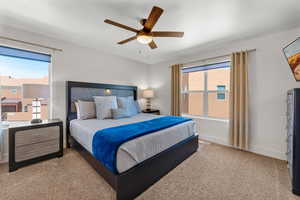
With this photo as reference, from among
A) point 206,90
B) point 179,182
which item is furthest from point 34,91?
point 206,90

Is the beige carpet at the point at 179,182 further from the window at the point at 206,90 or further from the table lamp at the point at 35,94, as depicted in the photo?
the window at the point at 206,90

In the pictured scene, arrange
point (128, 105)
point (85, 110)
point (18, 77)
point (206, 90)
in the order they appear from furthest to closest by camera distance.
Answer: point (206, 90), point (128, 105), point (85, 110), point (18, 77)

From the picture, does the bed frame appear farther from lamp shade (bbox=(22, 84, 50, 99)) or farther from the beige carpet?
lamp shade (bbox=(22, 84, 50, 99))

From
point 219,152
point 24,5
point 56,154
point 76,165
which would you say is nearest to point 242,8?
point 219,152

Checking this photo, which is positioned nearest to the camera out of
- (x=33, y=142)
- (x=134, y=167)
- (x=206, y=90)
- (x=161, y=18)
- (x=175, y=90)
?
(x=134, y=167)

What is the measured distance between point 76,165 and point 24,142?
0.92 metres

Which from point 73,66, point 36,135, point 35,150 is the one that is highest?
point 73,66

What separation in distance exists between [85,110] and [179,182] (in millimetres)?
2312

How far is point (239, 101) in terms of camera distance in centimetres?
285

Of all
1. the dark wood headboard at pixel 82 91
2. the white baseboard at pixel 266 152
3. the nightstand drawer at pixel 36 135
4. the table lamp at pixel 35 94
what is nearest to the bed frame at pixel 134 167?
the dark wood headboard at pixel 82 91

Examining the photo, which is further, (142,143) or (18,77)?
(18,77)

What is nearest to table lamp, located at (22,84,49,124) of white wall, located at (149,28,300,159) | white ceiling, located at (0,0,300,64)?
white ceiling, located at (0,0,300,64)

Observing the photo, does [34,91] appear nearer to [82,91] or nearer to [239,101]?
[82,91]

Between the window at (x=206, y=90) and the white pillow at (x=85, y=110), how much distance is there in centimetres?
265
